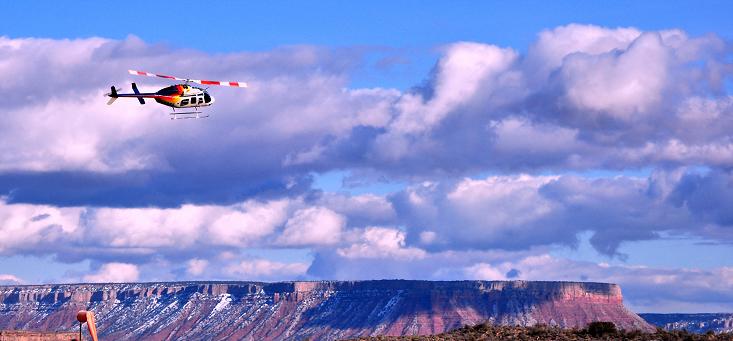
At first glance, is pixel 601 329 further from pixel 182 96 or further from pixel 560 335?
pixel 182 96

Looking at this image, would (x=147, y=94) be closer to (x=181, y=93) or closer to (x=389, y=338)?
(x=181, y=93)

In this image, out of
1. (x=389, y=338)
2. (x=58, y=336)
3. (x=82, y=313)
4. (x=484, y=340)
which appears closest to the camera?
(x=82, y=313)

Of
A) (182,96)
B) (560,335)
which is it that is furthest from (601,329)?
(182,96)

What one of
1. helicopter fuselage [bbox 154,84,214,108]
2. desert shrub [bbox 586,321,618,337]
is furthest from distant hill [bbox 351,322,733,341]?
helicopter fuselage [bbox 154,84,214,108]

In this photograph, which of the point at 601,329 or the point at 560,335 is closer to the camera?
the point at 560,335

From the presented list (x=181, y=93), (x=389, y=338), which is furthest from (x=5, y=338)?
(x=389, y=338)

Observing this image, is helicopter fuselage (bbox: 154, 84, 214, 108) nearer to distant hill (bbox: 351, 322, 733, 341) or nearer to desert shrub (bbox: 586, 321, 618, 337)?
distant hill (bbox: 351, 322, 733, 341)

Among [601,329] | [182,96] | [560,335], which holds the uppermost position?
[182,96]

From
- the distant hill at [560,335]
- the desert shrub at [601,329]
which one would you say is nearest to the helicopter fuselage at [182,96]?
the distant hill at [560,335]

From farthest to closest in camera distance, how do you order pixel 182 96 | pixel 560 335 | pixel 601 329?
pixel 182 96 → pixel 601 329 → pixel 560 335

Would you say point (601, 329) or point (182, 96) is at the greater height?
point (182, 96)

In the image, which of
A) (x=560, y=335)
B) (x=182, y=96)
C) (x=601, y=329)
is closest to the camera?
(x=560, y=335)
